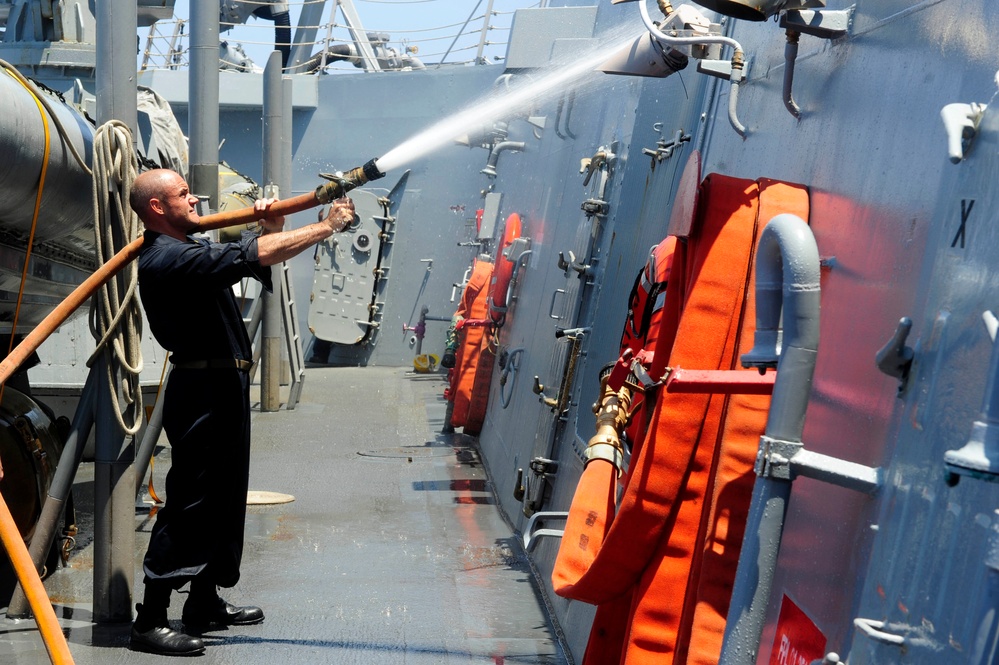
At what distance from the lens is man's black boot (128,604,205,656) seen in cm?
397

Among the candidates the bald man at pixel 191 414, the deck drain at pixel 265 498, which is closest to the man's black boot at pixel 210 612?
the bald man at pixel 191 414

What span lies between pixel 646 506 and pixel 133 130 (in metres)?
3.18

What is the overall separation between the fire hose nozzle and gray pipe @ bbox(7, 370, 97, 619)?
1411mm

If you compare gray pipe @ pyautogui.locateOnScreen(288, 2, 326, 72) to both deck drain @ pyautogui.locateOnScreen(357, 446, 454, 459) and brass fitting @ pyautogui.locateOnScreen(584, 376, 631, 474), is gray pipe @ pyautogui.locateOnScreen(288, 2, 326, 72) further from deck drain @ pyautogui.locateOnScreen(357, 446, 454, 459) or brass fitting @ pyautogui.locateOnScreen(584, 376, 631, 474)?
brass fitting @ pyautogui.locateOnScreen(584, 376, 631, 474)

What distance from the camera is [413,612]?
449cm

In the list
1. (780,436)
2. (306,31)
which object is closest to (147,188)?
(780,436)

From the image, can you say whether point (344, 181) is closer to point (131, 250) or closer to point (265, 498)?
point (131, 250)

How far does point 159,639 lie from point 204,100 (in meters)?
4.32

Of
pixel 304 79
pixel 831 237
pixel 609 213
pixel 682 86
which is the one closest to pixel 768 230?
pixel 831 237

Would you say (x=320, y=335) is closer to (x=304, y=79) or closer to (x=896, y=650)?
(x=304, y=79)

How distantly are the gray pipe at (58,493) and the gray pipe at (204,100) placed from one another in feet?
6.85

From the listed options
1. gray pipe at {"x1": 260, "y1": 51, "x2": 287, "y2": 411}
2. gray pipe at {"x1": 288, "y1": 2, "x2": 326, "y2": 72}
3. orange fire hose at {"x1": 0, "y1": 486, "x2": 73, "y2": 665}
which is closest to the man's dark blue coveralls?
orange fire hose at {"x1": 0, "y1": 486, "x2": 73, "y2": 665}

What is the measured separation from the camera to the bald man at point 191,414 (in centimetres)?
400

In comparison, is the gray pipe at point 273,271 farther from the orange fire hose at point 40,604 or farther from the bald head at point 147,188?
the orange fire hose at point 40,604
